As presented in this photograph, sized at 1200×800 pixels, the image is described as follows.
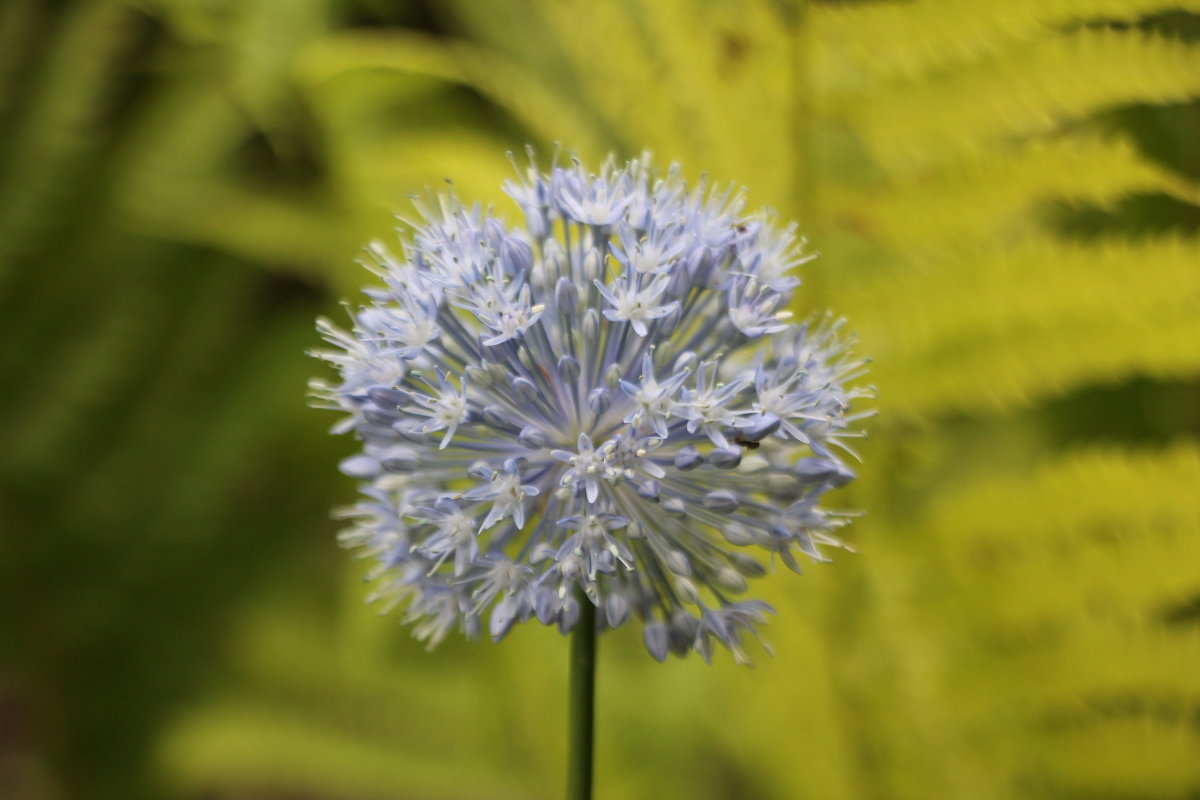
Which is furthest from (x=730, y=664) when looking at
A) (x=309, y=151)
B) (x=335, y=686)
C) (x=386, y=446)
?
(x=309, y=151)

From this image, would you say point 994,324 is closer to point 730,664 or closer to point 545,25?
point 730,664

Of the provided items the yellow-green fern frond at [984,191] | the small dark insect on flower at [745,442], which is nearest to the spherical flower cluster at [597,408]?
the small dark insect on flower at [745,442]

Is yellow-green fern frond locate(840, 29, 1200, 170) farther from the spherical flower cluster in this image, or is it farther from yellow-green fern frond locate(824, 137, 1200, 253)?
the spherical flower cluster

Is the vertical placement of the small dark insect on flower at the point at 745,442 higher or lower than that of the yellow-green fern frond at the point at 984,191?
lower

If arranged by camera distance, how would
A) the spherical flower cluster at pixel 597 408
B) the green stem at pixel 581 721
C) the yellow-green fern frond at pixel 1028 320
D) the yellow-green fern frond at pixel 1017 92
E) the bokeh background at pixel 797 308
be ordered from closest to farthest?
Result: 1. the green stem at pixel 581 721
2. the spherical flower cluster at pixel 597 408
3. the yellow-green fern frond at pixel 1017 92
4. the yellow-green fern frond at pixel 1028 320
5. the bokeh background at pixel 797 308

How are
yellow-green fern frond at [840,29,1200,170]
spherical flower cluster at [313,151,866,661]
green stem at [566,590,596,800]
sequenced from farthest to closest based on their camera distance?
yellow-green fern frond at [840,29,1200,170] < spherical flower cluster at [313,151,866,661] < green stem at [566,590,596,800]

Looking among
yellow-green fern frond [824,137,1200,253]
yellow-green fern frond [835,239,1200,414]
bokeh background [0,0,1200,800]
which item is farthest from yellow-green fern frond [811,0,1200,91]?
yellow-green fern frond [835,239,1200,414]

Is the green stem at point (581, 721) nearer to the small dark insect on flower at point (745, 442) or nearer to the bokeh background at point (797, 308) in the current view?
the small dark insect on flower at point (745, 442)
